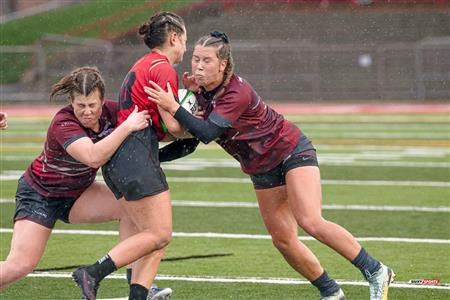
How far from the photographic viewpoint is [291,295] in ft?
22.5

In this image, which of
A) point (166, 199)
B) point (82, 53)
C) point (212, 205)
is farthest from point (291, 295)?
point (82, 53)

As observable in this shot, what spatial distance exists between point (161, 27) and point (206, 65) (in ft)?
1.10

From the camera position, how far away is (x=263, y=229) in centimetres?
943

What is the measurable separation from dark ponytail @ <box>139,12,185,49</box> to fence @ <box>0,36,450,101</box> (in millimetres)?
22023

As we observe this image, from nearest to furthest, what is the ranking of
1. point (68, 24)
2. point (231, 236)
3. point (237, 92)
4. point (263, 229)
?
point (237, 92) < point (231, 236) < point (263, 229) < point (68, 24)

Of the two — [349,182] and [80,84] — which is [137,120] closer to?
[80,84]

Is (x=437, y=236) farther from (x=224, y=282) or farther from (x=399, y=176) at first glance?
(x=399, y=176)

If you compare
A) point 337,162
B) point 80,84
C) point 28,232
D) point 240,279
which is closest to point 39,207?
point 28,232

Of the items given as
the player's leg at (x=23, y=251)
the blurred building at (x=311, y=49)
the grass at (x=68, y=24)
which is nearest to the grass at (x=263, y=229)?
the player's leg at (x=23, y=251)

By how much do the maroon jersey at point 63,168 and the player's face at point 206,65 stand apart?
0.54 m

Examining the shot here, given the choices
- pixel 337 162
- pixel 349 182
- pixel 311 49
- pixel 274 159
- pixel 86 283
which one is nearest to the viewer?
pixel 86 283

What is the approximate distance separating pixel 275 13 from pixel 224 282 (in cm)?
2484

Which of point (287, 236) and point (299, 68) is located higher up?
point (287, 236)

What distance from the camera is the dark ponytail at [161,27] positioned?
19.6ft
